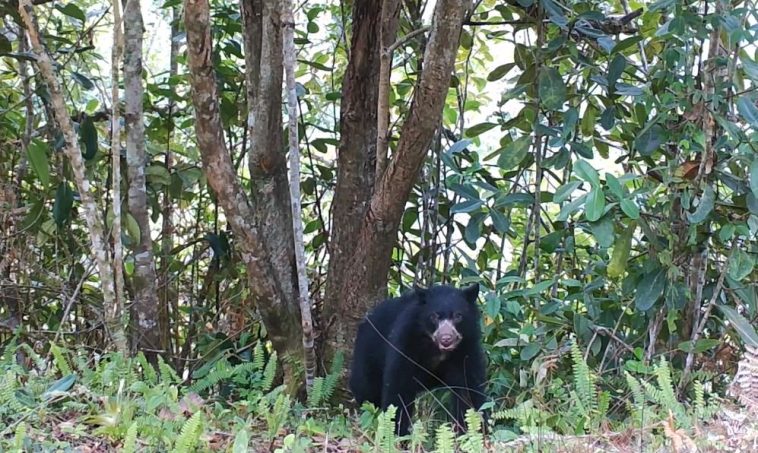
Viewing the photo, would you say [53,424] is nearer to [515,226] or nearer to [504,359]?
[504,359]

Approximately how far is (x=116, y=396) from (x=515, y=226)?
4111 millimetres

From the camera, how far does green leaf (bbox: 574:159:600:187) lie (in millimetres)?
4746

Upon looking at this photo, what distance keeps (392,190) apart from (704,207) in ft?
5.69

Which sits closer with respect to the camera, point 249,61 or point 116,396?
point 116,396

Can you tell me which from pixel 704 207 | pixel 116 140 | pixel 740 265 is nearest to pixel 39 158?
pixel 116 140

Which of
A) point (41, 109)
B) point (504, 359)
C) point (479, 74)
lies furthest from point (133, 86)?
point (479, 74)

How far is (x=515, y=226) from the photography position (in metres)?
7.48

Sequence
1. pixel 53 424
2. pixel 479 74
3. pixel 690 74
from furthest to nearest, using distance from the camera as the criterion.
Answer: pixel 479 74
pixel 690 74
pixel 53 424

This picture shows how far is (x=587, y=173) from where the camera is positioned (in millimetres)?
4781

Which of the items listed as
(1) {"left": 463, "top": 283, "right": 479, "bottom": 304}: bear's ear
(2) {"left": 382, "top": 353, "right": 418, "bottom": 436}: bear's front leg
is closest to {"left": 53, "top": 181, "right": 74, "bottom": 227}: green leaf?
(2) {"left": 382, "top": 353, "right": 418, "bottom": 436}: bear's front leg

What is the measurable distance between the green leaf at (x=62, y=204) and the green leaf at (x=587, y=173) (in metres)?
3.44

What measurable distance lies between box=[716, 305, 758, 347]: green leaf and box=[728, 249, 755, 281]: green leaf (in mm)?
207

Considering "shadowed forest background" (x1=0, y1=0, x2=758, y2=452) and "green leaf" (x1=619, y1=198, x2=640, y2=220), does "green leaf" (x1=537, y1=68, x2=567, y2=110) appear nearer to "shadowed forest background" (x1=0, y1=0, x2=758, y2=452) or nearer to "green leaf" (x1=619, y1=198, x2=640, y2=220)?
"shadowed forest background" (x1=0, y1=0, x2=758, y2=452)

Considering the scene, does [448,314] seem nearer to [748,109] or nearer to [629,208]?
[629,208]
